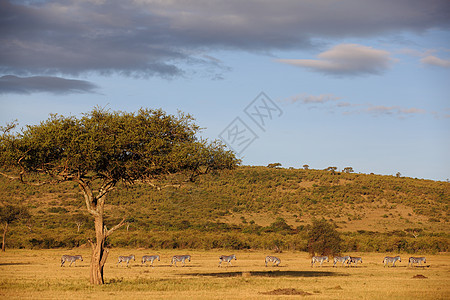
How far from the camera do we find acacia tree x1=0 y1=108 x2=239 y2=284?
23438 millimetres

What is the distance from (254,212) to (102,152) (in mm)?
68204

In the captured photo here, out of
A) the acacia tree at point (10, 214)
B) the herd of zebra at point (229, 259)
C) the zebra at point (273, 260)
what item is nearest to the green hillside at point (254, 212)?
the acacia tree at point (10, 214)

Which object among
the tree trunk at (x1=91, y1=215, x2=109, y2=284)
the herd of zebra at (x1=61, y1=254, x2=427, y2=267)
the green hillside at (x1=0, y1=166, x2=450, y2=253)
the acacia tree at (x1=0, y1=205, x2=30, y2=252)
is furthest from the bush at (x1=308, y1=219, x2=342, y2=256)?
the acacia tree at (x1=0, y1=205, x2=30, y2=252)

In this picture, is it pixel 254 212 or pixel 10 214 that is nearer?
pixel 10 214

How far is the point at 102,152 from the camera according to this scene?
940 inches

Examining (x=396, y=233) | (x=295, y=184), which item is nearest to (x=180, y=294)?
(x=396, y=233)

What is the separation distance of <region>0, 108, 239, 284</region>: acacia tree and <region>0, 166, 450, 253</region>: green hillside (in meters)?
34.2

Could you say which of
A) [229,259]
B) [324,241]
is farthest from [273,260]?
[324,241]

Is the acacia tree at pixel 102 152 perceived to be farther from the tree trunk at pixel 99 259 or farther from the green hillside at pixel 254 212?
the green hillside at pixel 254 212

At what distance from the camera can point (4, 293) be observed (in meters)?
20.7

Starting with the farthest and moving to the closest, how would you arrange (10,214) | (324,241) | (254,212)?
(254,212), (10,214), (324,241)

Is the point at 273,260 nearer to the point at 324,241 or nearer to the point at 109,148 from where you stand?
the point at 324,241

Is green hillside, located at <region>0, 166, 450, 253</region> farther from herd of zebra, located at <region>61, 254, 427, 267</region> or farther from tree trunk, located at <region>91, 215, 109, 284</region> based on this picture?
tree trunk, located at <region>91, 215, 109, 284</region>

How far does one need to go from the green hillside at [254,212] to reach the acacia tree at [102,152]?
3419 cm
